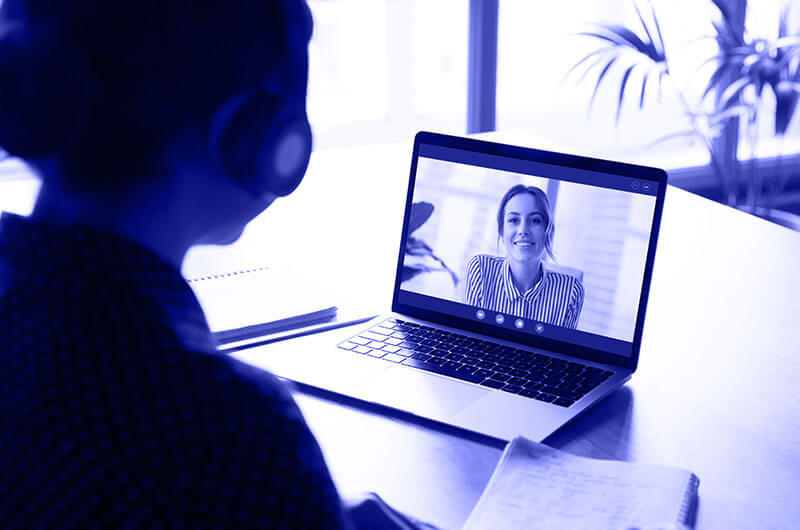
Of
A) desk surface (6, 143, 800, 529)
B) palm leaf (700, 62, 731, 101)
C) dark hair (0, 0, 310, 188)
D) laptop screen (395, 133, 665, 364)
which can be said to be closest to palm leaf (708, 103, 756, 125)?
palm leaf (700, 62, 731, 101)

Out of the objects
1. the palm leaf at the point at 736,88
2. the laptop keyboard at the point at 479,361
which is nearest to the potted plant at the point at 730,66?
the palm leaf at the point at 736,88

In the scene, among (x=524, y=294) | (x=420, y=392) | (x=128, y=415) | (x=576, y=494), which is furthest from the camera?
(x=524, y=294)

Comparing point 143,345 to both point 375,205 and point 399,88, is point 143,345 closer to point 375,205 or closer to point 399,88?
point 375,205

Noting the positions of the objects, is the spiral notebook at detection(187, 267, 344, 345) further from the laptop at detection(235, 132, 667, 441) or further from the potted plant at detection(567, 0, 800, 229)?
the potted plant at detection(567, 0, 800, 229)

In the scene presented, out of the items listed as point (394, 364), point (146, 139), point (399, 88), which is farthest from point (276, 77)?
point (399, 88)

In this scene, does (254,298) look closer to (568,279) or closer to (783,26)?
(568,279)

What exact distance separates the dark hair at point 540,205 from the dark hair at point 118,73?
2.03ft

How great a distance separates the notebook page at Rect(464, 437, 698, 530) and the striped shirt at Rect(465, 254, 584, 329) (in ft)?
0.81

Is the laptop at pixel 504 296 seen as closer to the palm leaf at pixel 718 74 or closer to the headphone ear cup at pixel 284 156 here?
the headphone ear cup at pixel 284 156

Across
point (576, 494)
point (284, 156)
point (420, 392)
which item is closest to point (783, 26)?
point (420, 392)

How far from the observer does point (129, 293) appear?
590mm

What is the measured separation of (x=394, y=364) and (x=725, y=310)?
482 mm

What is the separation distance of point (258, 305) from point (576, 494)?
0.58 metres

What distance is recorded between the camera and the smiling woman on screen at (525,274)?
45.2 inches
